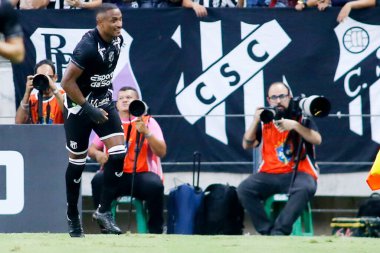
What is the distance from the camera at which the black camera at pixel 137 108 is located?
1205cm

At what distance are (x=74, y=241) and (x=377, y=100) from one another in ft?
16.4

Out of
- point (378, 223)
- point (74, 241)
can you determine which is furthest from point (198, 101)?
point (74, 241)

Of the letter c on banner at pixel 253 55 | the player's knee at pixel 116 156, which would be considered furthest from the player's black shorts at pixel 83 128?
the letter c on banner at pixel 253 55

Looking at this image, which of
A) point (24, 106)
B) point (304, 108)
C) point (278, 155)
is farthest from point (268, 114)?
point (24, 106)

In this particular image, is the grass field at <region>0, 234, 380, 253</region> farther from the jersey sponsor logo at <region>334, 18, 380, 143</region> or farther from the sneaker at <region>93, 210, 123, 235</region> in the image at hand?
the jersey sponsor logo at <region>334, 18, 380, 143</region>

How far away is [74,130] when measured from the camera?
433 inches

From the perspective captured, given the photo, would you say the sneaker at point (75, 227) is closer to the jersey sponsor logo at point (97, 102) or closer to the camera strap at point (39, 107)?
the jersey sponsor logo at point (97, 102)

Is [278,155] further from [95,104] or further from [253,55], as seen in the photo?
[95,104]

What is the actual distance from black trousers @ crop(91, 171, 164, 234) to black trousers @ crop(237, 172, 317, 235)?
894 mm

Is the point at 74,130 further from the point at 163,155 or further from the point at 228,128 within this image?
the point at 228,128

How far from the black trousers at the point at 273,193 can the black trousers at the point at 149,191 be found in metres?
0.89

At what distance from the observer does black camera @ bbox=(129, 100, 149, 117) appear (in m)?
12.0

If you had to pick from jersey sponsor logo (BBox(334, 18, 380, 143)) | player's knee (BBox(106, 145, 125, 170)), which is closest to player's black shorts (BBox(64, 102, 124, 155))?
player's knee (BBox(106, 145, 125, 170))

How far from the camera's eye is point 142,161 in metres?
13.1
